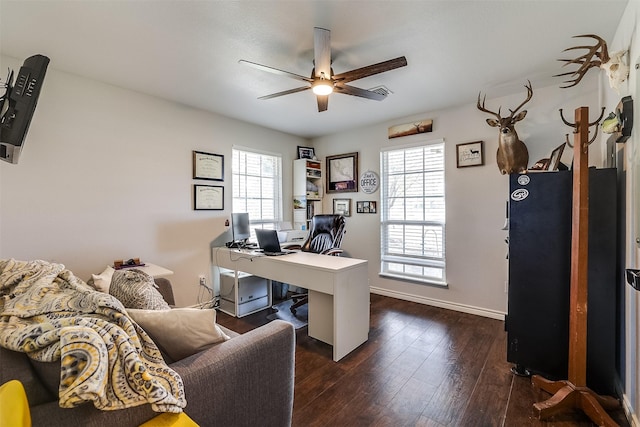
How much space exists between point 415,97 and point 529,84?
1062 mm

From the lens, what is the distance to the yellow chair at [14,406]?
66cm

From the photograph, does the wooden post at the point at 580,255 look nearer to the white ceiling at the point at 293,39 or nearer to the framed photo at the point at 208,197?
the white ceiling at the point at 293,39

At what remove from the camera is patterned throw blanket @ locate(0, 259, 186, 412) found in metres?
0.76

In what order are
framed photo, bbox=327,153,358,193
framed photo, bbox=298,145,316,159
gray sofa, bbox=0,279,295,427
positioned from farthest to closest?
framed photo, bbox=298,145,316,159
framed photo, bbox=327,153,358,193
gray sofa, bbox=0,279,295,427

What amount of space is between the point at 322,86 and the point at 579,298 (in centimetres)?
230

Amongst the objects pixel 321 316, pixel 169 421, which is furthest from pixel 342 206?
pixel 169 421

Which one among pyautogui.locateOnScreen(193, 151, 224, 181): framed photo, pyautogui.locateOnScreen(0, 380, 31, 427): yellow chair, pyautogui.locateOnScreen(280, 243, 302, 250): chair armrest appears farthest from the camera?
pyautogui.locateOnScreen(280, 243, 302, 250): chair armrest

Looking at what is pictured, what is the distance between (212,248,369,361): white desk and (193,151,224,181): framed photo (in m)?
1.46

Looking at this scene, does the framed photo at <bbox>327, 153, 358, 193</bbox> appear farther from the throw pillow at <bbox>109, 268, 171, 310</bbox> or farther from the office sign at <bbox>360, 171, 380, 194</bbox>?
the throw pillow at <bbox>109, 268, 171, 310</bbox>

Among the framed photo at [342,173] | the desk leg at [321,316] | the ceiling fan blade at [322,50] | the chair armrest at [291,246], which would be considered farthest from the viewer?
the framed photo at [342,173]

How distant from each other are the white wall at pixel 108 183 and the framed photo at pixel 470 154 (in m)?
3.02

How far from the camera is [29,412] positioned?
753 mm

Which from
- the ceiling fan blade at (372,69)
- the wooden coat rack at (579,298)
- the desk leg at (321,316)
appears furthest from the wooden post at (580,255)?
the desk leg at (321,316)

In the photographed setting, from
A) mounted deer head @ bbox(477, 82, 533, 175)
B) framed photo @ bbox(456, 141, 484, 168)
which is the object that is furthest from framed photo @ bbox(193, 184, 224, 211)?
mounted deer head @ bbox(477, 82, 533, 175)
